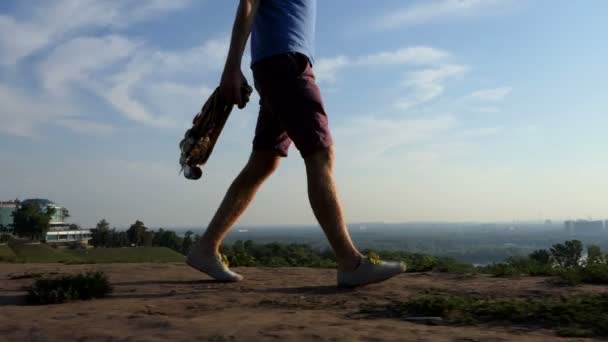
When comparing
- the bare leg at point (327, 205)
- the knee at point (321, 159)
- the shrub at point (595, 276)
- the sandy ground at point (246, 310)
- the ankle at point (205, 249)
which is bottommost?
the sandy ground at point (246, 310)

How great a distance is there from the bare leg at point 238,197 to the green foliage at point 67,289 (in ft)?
2.56

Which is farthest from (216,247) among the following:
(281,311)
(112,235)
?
(112,235)

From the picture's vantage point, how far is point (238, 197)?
388 cm

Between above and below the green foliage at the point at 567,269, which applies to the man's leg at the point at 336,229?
above

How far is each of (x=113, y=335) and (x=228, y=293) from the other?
46.3 inches

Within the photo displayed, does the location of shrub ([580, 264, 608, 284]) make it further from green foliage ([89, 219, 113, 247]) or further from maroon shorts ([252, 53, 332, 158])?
green foliage ([89, 219, 113, 247])

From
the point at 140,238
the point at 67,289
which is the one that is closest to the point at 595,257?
the point at 67,289

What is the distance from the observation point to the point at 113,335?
2.08 m

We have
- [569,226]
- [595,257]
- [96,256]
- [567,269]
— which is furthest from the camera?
[569,226]

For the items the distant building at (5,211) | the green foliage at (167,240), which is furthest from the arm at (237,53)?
the distant building at (5,211)

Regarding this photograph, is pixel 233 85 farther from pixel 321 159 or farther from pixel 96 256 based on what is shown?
pixel 96 256

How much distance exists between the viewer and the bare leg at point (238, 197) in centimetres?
383

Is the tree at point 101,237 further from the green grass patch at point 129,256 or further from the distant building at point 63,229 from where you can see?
the green grass patch at point 129,256

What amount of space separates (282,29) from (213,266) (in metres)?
1.60
